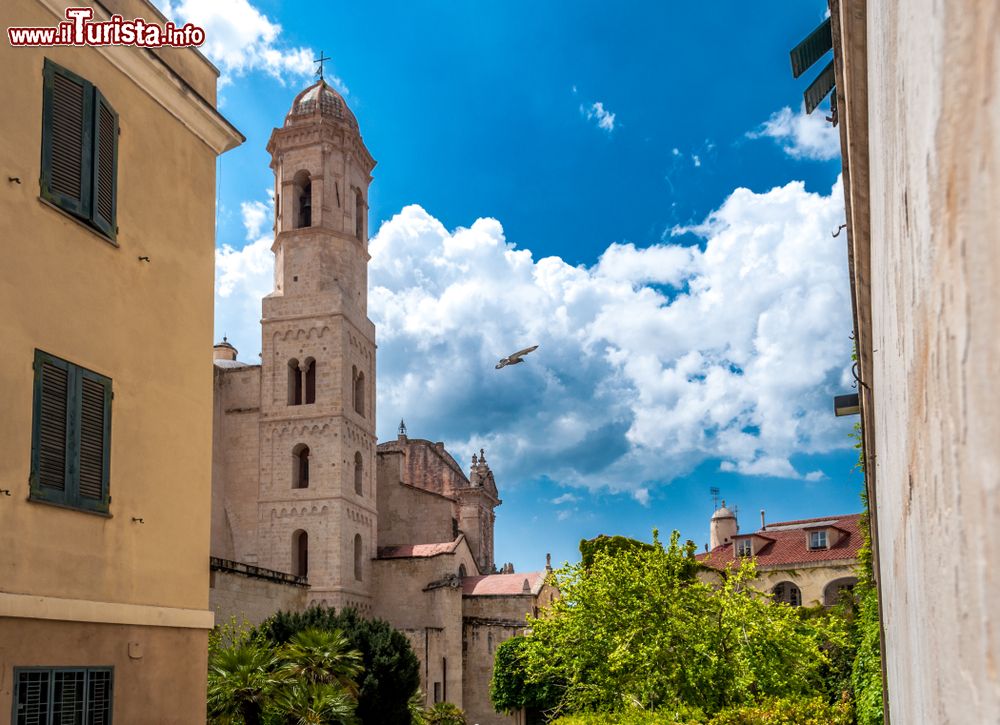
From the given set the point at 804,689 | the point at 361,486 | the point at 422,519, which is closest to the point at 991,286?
the point at 804,689

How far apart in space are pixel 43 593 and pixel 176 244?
169 inches

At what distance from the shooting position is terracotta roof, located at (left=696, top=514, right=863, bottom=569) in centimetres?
5647

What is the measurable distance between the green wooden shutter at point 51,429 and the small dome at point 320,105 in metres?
45.6

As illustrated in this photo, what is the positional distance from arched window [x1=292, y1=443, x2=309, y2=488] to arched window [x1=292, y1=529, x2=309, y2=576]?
7.75 feet

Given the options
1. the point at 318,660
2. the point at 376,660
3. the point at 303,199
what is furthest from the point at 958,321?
the point at 303,199

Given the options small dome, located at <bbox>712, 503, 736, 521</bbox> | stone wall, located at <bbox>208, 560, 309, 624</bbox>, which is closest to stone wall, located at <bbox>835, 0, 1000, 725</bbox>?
stone wall, located at <bbox>208, 560, 309, 624</bbox>

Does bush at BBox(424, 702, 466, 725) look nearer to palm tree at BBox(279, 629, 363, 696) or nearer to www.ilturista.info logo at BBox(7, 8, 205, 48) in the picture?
palm tree at BBox(279, 629, 363, 696)

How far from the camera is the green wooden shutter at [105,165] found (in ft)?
32.8

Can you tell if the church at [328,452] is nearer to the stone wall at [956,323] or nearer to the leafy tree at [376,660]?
the leafy tree at [376,660]

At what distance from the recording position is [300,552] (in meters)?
49.4

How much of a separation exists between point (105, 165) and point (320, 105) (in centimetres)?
4486

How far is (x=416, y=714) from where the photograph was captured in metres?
35.8

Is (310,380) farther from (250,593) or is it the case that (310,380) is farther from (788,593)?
(788,593)

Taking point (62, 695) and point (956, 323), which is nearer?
point (956, 323)
